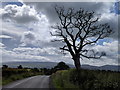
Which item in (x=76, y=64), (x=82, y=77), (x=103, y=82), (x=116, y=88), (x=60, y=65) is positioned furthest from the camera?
(x=60, y=65)

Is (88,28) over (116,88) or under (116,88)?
over

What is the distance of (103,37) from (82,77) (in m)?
19.0

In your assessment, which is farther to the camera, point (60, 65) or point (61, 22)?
point (60, 65)

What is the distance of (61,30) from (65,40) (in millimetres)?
2509

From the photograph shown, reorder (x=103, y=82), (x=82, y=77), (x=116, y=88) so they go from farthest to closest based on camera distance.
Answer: (x=82, y=77)
(x=103, y=82)
(x=116, y=88)

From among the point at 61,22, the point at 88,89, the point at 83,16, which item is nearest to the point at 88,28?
the point at 83,16

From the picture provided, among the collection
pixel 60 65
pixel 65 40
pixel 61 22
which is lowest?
pixel 60 65

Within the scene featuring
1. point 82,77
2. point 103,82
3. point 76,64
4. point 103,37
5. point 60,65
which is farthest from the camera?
point 60,65

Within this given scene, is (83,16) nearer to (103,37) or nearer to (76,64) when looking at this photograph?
(103,37)

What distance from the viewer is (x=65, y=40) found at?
131 ft

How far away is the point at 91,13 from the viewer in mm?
39094

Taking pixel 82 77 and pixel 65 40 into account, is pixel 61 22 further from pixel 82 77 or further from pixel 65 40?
pixel 82 77

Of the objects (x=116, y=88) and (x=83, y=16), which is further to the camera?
(x=83, y=16)

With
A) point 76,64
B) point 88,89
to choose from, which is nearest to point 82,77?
point 88,89
